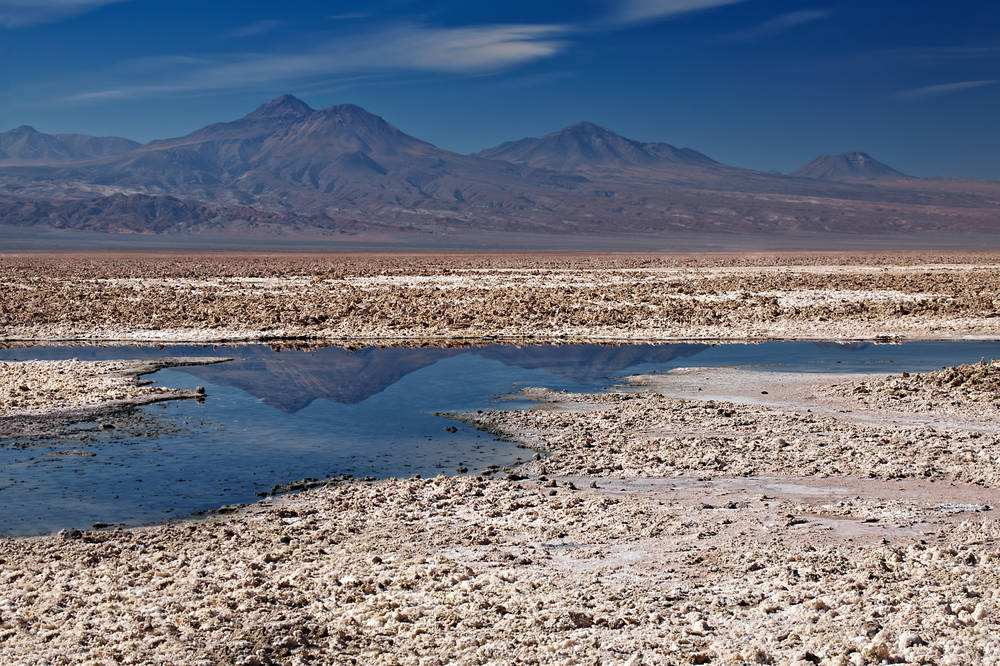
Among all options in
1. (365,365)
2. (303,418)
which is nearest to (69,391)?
(303,418)

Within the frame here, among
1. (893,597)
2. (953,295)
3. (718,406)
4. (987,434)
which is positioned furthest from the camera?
(953,295)

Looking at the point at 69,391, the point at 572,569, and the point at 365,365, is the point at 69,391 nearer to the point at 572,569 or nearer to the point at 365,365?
the point at 365,365

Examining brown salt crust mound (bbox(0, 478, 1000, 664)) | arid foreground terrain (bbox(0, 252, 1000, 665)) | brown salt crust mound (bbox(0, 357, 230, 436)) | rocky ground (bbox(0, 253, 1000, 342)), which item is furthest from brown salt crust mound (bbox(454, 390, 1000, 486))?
rocky ground (bbox(0, 253, 1000, 342))

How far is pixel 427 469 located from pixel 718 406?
5269 mm

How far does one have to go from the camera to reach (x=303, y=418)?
54.7ft

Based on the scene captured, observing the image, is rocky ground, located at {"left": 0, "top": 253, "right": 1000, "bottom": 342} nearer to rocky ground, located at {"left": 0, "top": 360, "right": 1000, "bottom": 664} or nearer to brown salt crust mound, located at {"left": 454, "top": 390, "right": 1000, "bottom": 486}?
brown salt crust mound, located at {"left": 454, "top": 390, "right": 1000, "bottom": 486}

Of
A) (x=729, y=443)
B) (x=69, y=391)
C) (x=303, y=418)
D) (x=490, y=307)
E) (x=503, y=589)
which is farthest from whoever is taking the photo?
(x=490, y=307)

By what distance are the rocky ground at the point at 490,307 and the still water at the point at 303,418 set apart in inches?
105

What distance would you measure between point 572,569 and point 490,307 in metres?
25.2

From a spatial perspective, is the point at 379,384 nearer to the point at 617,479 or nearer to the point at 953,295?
the point at 617,479

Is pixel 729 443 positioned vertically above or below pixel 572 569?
above

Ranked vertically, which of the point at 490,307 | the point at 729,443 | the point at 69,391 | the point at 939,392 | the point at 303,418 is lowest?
the point at 303,418

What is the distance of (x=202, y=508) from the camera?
36.2ft

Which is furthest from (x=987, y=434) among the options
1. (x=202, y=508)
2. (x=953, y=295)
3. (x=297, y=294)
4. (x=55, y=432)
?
(x=297, y=294)
